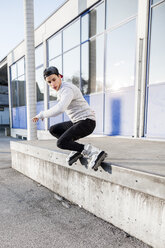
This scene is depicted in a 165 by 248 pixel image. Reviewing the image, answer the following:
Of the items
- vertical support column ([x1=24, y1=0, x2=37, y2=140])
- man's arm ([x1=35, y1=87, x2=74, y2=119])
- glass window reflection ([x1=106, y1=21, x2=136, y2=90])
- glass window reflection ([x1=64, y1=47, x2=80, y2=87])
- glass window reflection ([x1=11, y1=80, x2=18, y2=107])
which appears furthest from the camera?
glass window reflection ([x1=11, y1=80, x2=18, y2=107])

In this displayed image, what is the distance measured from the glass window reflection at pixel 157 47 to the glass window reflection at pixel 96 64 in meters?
2.37

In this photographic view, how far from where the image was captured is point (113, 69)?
6.60m

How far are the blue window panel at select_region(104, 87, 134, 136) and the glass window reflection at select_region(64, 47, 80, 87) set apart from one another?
8.70ft

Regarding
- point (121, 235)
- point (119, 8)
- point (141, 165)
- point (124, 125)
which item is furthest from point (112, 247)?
point (119, 8)

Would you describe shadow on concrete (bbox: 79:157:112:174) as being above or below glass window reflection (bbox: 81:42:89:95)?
below

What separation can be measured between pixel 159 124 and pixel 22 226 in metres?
4.66

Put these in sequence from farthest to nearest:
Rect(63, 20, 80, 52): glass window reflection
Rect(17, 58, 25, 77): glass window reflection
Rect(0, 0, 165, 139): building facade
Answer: Rect(17, 58, 25, 77): glass window reflection < Rect(63, 20, 80, 52): glass window reflection < Rect(0, 0, 165, 139): building facade

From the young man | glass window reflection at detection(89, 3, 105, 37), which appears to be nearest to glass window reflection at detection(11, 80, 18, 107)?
glass window reflection at detection(89, 3, 105, 37)

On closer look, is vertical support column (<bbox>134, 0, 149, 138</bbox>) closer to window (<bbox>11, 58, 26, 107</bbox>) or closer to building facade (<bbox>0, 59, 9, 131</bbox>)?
window (<bbox>11, 58, 26, 107</bbox>)

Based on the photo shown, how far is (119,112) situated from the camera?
6297 millimetres

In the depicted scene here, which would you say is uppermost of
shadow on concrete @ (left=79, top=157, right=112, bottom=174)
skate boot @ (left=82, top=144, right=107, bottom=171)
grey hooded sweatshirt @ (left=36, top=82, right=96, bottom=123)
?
grey hooded sweatshirt @ (left=36, top=82, right=96, bottom=123)

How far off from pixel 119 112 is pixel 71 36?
5.55m

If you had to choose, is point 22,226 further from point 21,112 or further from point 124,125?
point 21,112

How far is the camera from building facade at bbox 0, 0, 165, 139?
16.9 feet
